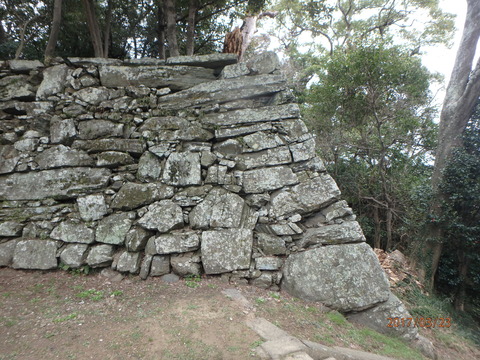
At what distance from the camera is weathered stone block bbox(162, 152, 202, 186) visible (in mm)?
4707

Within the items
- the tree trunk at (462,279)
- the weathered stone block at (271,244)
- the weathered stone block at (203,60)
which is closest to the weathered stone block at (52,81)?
the weathered stone block at (203,60)

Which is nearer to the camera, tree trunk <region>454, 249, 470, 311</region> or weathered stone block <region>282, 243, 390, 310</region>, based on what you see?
weathered stone block <region>282, 243, 390, 310</region>

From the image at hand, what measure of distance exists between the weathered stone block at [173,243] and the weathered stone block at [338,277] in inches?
65.7

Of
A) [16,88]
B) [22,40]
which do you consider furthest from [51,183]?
[22,40]

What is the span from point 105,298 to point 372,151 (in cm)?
948

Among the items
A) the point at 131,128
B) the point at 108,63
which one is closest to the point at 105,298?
the point at 131,128

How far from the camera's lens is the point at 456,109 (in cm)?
736

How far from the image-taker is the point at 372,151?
9477 mm

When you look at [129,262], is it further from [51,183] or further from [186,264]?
[51,183]

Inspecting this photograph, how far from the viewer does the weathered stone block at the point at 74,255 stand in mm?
4266

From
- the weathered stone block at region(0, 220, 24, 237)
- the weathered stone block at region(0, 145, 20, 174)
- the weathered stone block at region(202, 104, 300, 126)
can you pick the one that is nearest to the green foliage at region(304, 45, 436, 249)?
the weathered stone block at region(202, 104, 300, 126)

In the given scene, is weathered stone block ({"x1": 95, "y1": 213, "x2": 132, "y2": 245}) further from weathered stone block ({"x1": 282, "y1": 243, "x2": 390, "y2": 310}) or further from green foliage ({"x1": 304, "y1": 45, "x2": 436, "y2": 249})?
green foliage ({"x1": 304, "y1": 45, "x2": 436, "y2": 249})

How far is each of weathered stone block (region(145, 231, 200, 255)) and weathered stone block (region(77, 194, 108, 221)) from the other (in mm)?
1042

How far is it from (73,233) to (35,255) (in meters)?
0.69
